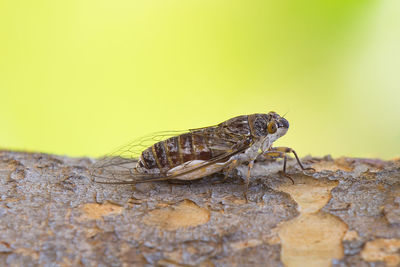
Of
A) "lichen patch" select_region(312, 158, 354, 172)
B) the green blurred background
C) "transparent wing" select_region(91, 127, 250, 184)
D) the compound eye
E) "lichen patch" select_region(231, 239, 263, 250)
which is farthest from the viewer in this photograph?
the green blurred background

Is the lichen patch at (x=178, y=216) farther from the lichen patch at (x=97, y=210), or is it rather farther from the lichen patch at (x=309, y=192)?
the lichen patch at (x=309, y=192)

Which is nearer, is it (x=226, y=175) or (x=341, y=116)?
(x=226, y=175)

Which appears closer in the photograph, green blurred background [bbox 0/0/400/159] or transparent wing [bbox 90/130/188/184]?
transparent wing [bbox 90/130/188/184]

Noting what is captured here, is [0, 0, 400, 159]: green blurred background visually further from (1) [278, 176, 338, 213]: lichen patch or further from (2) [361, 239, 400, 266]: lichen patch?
(2) [361, 239, 400, 266]: lichen patch

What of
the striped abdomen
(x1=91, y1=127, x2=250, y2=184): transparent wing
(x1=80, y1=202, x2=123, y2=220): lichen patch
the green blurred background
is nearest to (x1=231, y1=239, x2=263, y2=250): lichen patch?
(x1=80, y1=202, x2=123, y2=220): lichen patch

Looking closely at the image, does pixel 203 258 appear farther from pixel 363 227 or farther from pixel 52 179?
pixel 52 179

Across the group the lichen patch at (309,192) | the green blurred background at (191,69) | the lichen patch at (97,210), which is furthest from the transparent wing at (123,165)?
the green blurred background at (191,69)

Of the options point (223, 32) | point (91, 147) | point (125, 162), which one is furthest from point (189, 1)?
point (125, 162)

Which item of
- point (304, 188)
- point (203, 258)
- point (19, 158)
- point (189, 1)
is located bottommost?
point (203, 258)
